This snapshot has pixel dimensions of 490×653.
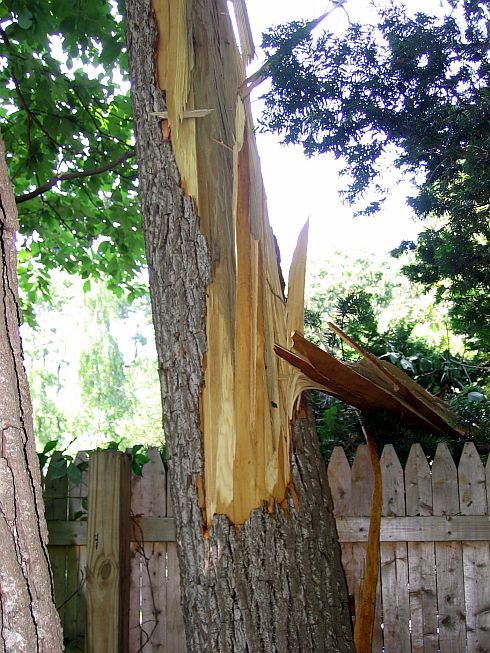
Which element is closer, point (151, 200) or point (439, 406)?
point (151, 200)

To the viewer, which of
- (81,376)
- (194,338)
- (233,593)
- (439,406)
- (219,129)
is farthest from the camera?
(81,376)

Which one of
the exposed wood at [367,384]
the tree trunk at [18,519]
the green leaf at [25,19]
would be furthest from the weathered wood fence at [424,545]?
the green leaf at [25,19]

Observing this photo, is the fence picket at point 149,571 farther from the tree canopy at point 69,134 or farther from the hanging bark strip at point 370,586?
the tree canopy at point 69,134

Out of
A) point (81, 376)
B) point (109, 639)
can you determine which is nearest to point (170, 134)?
point (109, 639)

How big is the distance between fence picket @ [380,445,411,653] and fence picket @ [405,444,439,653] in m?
0.03

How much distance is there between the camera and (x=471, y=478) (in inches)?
141

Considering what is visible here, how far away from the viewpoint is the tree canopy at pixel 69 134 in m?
4.53

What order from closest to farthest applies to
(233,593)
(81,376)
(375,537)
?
(233,593)
(375,537)
(81,376)

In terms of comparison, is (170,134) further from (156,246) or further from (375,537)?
(375,537)

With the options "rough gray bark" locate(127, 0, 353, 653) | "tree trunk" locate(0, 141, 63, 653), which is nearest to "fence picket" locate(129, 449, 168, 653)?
"rough gray bark" locate(127, 0, 353, 653)

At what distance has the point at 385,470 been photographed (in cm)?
363

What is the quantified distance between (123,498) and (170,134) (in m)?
2.01

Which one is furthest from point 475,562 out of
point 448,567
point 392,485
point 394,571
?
point 392,485

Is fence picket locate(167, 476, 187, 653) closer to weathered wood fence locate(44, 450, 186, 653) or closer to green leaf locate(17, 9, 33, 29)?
weathered wood fence locate(44, 450, 186, 653)
